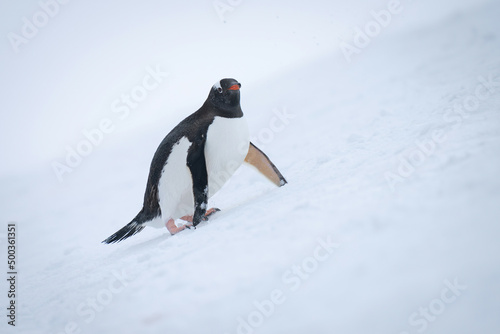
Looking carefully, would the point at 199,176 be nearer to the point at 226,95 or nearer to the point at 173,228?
the point at 173,228

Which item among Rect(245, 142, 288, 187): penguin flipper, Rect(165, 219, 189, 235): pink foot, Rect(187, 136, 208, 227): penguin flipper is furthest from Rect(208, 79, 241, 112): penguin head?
Rect(165, 219, 189, 235): pink foot

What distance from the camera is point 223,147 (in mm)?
2643

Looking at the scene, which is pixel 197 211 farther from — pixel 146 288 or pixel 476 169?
pixel 476 169

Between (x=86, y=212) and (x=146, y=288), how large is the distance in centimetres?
454

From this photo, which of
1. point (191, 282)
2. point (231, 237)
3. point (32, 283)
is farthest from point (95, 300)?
point (32, 283)

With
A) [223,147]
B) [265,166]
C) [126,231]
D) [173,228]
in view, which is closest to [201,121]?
[223,147]

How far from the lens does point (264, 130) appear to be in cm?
619

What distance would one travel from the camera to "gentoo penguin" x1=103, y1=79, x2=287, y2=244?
8.32 feet

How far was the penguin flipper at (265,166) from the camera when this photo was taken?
2.93 meters

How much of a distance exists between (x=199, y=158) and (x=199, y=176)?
0.42 ft

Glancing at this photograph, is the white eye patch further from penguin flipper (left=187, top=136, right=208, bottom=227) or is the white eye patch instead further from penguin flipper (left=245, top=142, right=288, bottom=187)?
penguin flipper (left=245, top=142, right=288, bottom=187)

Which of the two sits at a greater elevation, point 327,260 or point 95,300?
point 95,300

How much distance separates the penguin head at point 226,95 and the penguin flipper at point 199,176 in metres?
0.35

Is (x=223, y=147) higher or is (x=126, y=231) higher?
(x=223, y=147)
